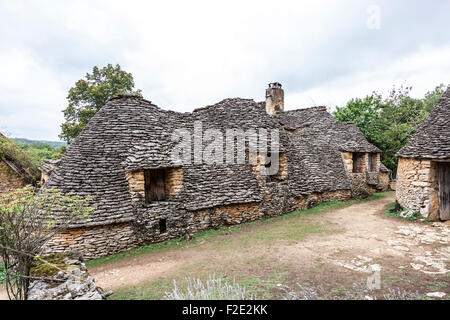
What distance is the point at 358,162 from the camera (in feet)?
48.7

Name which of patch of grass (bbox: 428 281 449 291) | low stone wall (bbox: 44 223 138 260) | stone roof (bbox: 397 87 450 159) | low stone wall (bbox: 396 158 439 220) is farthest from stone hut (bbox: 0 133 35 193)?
low stone wall (bbox: 396 158 439 220)

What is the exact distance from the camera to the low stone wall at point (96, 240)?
641 centimetres

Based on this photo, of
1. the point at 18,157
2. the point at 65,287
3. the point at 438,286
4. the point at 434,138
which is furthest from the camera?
the point at 18,157

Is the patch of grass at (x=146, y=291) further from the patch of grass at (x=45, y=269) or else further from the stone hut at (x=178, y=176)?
the stone hut at (x=178, y=176)

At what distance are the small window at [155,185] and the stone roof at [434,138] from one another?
388 inches

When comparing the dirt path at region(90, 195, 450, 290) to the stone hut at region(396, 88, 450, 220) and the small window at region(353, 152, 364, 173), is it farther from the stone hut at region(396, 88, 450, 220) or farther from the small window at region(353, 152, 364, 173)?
the small window at region(353, 152, 364, 173)

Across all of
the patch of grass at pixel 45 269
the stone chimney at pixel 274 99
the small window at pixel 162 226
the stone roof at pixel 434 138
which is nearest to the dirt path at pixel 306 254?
the small window at pixel 162 226

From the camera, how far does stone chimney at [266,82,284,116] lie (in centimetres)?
1719

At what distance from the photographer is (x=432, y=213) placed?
28.9 feet

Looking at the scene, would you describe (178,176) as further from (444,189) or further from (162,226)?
A: (444,189)

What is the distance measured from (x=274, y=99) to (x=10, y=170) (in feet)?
54.0

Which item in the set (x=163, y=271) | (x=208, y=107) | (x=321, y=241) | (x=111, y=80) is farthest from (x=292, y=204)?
(x=111, y=80)

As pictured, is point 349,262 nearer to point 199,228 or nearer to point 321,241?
point 321,241

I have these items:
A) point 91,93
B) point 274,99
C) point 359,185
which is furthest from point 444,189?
point 91,93
